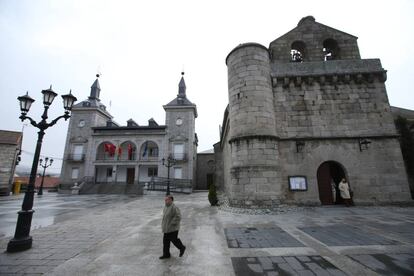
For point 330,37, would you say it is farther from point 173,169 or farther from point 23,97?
point 173,169

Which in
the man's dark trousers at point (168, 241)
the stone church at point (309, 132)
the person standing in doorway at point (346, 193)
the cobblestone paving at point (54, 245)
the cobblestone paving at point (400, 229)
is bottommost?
the cobblestone paving at point (54, 245)

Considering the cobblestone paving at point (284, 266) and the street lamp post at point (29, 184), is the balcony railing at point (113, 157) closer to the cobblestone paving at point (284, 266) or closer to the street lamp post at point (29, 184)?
the street lamp post at point (29, 184)

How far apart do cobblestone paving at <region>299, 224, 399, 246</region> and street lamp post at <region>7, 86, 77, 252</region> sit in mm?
7297

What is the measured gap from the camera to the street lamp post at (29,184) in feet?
13.8

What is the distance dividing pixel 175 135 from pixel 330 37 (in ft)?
69.4

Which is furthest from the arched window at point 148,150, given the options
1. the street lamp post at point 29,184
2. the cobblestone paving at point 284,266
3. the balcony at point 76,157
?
the cobblestone paving at point 284,266

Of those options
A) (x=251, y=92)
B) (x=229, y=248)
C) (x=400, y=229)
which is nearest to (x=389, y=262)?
(x=229, y=248)

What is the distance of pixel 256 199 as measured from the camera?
28.5 feet

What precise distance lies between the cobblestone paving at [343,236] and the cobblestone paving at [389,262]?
69cm

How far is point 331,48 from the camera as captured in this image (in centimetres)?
1220

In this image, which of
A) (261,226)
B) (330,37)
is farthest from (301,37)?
(261,226)

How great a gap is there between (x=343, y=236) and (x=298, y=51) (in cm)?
1185

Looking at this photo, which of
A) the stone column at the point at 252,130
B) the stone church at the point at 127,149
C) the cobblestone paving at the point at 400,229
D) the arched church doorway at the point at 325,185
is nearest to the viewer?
the cobblestone paving at the point at 400,229

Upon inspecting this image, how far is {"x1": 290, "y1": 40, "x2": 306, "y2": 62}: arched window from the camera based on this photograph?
38.9 feet
